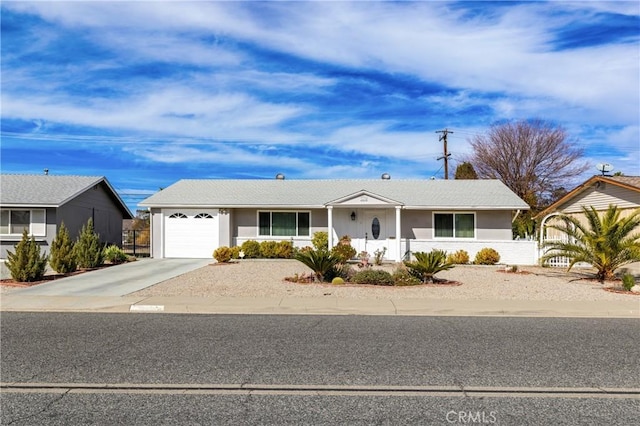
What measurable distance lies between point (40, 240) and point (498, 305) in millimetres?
22429

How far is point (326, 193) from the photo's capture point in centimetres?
2778

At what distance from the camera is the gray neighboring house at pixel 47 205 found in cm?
2522

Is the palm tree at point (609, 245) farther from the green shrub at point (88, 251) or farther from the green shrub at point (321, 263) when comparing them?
the green shrub at point (88, 251)

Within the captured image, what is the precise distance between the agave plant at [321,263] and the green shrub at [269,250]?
874 cm

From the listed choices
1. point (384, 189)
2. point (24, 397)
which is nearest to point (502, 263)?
point (384, 189)

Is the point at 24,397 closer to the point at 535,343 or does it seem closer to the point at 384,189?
the point at 535,343

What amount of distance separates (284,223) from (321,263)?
10.7 metres

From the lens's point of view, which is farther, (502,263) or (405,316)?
(502,263)

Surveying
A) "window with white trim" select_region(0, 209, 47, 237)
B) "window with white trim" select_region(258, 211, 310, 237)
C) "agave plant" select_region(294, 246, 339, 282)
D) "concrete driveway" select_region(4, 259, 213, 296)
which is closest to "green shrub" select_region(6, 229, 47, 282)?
"concrete driveway" select_region(4, 259, 213, 296)

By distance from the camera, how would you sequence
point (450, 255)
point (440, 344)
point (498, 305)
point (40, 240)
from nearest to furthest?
point (440, 344), point (498, 305), point (450, 255), point (40, 240)

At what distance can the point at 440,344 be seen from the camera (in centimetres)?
801

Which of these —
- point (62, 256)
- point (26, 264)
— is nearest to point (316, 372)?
point (26, 264)

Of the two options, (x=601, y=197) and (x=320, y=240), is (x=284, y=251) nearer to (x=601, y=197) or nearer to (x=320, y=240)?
(x=320, y=240)

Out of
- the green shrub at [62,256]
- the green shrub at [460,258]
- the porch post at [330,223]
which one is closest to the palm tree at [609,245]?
the green shrub at [460,258]
